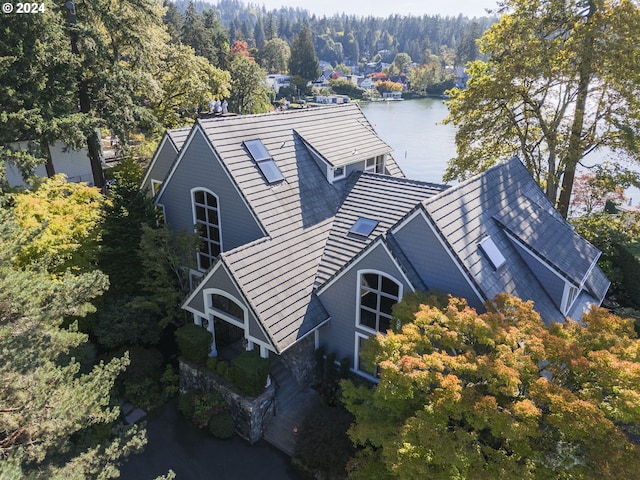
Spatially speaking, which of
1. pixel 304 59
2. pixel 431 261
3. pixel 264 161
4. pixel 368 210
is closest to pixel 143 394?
pixel 264 161

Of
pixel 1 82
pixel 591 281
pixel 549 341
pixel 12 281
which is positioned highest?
pixel 1 82

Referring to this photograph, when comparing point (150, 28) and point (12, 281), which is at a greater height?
point (150, 28)

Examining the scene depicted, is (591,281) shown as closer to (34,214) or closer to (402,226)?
(402,226)

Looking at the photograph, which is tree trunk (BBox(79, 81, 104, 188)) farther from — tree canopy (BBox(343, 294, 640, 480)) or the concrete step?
tree canopy (BBox(343, 294, 640, 480))

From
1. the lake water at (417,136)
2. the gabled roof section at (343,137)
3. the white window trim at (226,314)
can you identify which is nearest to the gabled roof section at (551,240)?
the gabled roof section at (343,137)

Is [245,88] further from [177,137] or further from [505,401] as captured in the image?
[505,401]

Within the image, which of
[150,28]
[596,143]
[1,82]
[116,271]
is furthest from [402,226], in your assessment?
[150,28]

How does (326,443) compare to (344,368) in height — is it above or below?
below

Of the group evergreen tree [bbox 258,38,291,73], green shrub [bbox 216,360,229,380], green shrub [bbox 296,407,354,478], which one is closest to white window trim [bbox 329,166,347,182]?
green shrub [bbox 216,360,229,380]
